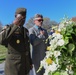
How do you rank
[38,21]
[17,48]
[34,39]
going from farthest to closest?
1. [38,21]
2. [34,39]
3. [17,48]

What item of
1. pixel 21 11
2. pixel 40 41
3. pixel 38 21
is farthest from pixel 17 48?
pixel 38 21

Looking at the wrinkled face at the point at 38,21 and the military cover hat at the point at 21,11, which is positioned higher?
the military cover hat at the point at 21,11

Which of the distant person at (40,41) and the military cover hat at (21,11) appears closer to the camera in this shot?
the military cover hat at (21,11)

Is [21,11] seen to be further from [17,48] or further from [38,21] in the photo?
[38,21]

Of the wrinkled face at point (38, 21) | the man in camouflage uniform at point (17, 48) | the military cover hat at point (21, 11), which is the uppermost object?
the military cover hat at point (21, 11)

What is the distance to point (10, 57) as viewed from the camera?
18.3 feet

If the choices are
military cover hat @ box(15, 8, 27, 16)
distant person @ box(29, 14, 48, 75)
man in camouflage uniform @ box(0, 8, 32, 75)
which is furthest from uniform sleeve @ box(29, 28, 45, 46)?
military cover hat @ box(15, 8, 27, 16)

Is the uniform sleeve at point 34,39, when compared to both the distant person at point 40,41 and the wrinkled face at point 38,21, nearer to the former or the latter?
the distant person at point 40,41

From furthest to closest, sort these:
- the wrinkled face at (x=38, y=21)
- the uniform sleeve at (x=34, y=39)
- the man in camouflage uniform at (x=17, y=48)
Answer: the wrinkled face at (x=38, y=21)
the uniform sleeve at (x=34, y=39)
the man in camouflage uniform at (x=17, y=48)

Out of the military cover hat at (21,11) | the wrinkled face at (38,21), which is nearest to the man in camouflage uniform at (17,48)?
the military cover hat at (21,11)

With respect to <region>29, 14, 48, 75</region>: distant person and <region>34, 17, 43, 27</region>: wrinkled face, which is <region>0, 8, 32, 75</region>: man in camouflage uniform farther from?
<region>34, 17, 43, 27</region>: wrinkled face

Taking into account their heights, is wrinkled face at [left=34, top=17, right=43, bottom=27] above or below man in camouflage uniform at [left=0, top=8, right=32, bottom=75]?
above

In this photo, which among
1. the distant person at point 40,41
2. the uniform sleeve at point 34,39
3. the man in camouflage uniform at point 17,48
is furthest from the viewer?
the distant person at point 40,41

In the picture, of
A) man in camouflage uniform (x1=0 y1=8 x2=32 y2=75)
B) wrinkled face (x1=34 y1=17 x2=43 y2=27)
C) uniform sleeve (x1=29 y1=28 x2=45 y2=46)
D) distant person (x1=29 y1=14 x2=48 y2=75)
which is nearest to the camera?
man in camouflage uniform (x1=0 y1=8 x2=32 y2=75)
